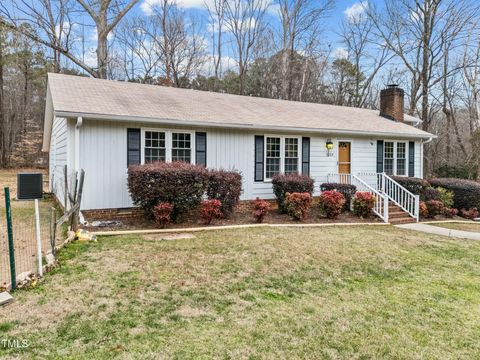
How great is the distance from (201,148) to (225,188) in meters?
1.72

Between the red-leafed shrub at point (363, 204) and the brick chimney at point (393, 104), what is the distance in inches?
281

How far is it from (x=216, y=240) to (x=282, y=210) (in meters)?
3.84

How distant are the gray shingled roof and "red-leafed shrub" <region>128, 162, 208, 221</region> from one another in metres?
1.62

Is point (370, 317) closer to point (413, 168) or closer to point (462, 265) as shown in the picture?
point (462, 265)

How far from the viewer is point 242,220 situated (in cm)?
873

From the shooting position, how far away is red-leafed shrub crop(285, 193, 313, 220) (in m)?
8.92

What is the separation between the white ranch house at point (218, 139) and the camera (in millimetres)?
8188

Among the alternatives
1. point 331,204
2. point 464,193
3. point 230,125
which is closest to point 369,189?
point 331,204

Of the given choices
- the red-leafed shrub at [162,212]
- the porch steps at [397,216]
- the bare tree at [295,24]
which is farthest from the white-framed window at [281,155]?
the bare tree at [295,24]

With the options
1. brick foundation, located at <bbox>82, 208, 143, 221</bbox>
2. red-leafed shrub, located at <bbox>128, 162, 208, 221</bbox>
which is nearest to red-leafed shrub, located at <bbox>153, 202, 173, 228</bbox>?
red-leafed shrub, located at <bbox>128, 162, 208, 221</bbox>

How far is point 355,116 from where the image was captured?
14500 mm

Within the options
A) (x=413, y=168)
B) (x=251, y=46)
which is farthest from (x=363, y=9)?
(x=413, y=168)

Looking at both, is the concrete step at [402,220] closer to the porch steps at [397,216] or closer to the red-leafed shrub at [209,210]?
the porch steps at [397,216]

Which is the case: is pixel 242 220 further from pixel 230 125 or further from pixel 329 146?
pixel 329 146
